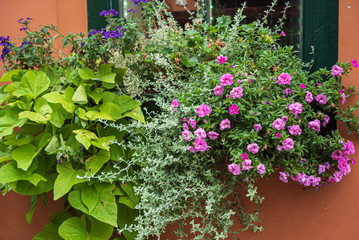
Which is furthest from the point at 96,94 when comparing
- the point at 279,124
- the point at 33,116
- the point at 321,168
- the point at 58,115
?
the point at 321,168

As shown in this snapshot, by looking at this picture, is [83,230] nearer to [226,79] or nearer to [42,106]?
[42,106]

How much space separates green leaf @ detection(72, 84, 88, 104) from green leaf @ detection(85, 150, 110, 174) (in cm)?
27

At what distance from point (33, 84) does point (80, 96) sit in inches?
11.9

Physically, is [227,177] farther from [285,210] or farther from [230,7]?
[230,7]

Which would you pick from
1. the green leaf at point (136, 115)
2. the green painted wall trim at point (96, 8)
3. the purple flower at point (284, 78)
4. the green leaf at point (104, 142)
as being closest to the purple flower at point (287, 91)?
the purple flower at point (284, 78)

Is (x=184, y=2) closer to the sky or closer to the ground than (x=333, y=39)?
closer to the sky

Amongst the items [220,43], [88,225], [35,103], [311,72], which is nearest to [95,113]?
[35,103]

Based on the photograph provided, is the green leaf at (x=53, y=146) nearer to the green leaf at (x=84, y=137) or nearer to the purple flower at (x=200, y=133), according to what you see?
the green leaf at (x=84, y=137)

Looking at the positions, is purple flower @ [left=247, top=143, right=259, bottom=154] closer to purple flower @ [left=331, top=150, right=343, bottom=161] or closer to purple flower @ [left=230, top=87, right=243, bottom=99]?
purple flower @ [left=230, top=87, right=243, bottom=99]

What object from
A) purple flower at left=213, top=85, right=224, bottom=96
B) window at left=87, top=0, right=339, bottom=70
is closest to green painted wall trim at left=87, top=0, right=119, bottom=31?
window at left=87, top=0, right=339, bottom=70

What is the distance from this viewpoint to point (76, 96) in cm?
178

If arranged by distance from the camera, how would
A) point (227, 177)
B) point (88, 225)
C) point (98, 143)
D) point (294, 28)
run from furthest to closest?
1. point (294, 28)
2. point (88, 225)
3. point (227, 177)
4. point (98, 143)

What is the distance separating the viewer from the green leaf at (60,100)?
1.75 m

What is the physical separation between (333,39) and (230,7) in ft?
2.22
